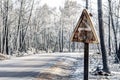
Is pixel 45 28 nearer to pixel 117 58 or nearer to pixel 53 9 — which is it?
pixel 53 9

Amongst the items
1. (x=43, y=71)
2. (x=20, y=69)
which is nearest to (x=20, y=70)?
(x=20, y=69)


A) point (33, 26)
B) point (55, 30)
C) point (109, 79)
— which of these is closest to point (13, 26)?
point (33, 26)

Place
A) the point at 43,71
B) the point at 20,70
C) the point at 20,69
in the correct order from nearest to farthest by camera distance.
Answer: the point at 43,71 < the point at 20,70 < the point at 20,69

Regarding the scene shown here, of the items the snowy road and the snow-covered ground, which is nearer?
the snowy road

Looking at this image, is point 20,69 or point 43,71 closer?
point 43,71

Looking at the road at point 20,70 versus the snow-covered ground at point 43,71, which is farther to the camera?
the snow-covered ground at point 43,71

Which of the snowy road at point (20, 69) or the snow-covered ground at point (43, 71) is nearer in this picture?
the snowy road at point (20, 69)

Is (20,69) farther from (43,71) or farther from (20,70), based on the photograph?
(43,71)

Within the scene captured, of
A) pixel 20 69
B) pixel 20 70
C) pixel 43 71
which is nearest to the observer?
pixel 43 71

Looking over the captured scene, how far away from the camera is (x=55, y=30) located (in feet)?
367

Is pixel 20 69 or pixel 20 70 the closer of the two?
pixel 20 70

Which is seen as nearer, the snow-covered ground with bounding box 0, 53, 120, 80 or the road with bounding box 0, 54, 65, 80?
the road with bounding box 0, 54, 65, 80

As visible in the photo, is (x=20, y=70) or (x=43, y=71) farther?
(x=20, y=70)

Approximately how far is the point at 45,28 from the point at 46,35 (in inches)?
203
